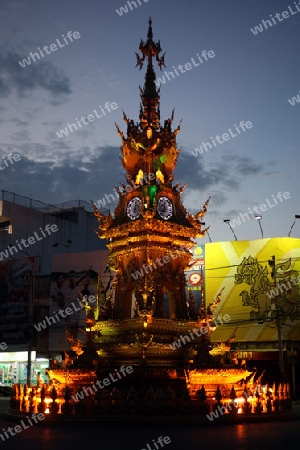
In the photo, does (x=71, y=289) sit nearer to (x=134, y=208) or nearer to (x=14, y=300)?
(x=14, y=300)

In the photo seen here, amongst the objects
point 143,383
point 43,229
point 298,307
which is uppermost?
point 43,229

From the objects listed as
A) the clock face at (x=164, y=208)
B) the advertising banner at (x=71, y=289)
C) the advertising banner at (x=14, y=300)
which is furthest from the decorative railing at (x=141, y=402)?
the advertising banner at (x=14, y=300)

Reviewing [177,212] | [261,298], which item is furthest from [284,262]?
[177,212]

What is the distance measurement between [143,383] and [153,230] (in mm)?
6453

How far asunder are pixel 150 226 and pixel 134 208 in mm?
1488

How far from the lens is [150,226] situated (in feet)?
75.4

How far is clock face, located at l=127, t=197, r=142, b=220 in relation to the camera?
77.9ft

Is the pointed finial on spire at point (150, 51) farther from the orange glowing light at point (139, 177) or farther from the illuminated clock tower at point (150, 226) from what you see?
the orange glowing light at point (139, 177)

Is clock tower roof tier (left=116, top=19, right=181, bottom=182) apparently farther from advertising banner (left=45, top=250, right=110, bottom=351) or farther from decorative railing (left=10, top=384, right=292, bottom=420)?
advertising banner (left=45, top=250, right=110, bottom=351)

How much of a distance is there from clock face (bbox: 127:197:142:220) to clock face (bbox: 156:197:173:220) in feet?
2.81

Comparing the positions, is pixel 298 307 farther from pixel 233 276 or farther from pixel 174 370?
pixel 174 370

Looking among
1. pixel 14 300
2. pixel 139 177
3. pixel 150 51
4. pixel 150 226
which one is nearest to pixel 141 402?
pixel 150 226

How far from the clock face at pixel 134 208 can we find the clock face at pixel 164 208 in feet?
2.81

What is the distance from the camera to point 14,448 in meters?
13.7
